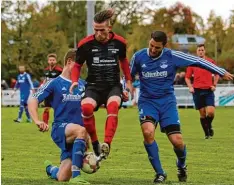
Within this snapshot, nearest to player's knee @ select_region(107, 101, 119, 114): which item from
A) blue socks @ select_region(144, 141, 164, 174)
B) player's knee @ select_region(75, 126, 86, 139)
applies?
player's knee @ select_region(75, 126, 86, 139)

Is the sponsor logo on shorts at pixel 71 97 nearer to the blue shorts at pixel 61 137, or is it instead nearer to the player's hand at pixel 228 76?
the blue shorts at pixel 61 137

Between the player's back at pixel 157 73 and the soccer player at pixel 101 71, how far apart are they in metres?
0.45

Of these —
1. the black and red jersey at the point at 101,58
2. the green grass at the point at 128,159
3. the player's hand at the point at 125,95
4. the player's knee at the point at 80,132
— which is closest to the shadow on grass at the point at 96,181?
the green grass at the point at 128,159

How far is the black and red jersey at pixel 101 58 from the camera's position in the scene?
9.75 m

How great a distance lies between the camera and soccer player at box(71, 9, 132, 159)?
9.60 m

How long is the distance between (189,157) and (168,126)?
13.5 ft

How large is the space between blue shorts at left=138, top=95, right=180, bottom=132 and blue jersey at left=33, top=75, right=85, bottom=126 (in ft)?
3.11

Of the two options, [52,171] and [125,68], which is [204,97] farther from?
[125,68]

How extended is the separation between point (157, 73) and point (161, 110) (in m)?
0.55

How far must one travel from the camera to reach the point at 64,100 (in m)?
10.3

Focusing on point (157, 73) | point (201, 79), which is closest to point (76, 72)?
point (157, 73)

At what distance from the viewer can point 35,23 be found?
64750 mm

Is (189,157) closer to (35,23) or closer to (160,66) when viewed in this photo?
(160,66)

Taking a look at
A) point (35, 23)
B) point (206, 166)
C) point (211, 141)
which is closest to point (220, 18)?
point (35, 23)
